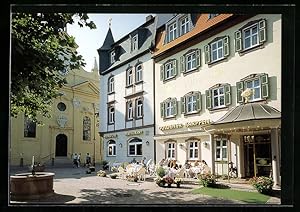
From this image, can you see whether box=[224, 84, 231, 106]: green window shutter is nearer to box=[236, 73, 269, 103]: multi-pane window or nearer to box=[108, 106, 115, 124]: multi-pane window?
box=[236, 73, 269, 103]: multi-pane window

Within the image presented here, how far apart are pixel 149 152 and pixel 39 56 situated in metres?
2.60

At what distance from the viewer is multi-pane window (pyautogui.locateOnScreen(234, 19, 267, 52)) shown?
18.6 ft

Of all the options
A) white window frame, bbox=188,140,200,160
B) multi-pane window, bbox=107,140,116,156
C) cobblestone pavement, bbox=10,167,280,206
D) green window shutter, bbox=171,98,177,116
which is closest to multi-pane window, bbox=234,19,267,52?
green window shutter, bbox=171,98,177,116

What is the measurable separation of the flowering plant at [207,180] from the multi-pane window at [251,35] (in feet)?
7.39

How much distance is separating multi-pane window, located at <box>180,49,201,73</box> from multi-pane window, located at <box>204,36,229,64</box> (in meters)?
0.17

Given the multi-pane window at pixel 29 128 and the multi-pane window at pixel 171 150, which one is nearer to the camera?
the multi-pane window at pixel 29 128

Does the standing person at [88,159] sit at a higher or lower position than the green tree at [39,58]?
lower

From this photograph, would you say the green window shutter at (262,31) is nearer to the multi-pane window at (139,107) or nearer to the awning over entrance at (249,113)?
the awning over entrance at (249,113)

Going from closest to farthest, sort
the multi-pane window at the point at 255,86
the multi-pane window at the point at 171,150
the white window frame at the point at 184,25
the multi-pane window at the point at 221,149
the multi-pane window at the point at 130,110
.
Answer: the multi-pane window at the point at 255,86, the white window frame at the point at 184,25, the multi-pane window at the point at 221,149, the multi-pane window at the point at 171,150, the multi-pane window at the point at 130,110

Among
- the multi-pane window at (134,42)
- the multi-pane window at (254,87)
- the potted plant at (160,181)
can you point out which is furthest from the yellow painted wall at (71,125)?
the multi-pane window at (254,87)

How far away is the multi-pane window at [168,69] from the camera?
21.2ft

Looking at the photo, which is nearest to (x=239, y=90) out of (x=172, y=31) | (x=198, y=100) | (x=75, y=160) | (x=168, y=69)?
(x=198, y=100)
